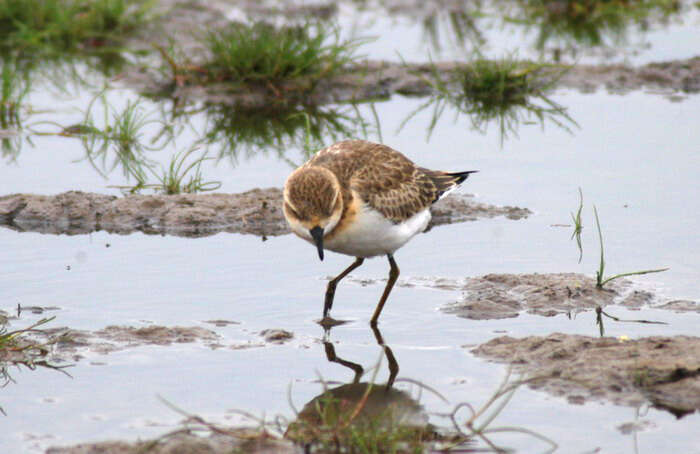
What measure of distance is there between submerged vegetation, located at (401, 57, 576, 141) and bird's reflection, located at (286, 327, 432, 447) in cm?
627

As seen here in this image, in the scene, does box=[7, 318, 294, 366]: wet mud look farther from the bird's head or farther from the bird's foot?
the bird's head

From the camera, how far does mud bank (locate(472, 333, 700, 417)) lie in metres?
6.33

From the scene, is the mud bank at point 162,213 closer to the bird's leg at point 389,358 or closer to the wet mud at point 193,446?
the bird's leg at point 389,358

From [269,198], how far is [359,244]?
2.85 meters

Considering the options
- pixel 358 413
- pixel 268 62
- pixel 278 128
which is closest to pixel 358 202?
pixel 358 413

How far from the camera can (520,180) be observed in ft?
35.6

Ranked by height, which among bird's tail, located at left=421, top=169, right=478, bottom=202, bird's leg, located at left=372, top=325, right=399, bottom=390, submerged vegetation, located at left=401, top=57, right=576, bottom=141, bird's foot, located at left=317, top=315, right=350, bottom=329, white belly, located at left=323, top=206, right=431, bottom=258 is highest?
submerged vegetation, located at left=401, top=57, right=576, bottom=141

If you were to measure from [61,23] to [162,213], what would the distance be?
633 centimetres

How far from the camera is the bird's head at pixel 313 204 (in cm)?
720

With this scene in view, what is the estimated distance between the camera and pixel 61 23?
15406mm

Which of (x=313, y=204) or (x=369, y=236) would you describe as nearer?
(x=313, y=204)

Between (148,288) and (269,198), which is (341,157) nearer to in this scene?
(148,288)

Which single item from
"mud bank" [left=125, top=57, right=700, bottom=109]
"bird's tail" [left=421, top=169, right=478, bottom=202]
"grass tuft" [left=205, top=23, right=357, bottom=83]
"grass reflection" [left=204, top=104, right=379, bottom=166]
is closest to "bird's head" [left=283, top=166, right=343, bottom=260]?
"bird's tail" [left=421, top=169, right=478, bottom=202]

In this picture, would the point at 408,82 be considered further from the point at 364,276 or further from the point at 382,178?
the point at 382,178
